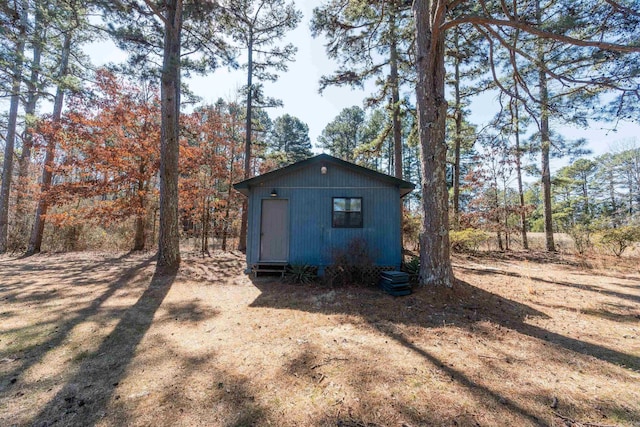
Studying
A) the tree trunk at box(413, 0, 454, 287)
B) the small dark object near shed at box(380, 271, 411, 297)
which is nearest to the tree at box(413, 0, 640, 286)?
the tree trunk at box(413, 0, 454, 287)

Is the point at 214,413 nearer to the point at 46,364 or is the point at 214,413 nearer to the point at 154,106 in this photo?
the point at 46,364

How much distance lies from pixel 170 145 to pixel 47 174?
23.5 feet

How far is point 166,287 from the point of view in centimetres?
566

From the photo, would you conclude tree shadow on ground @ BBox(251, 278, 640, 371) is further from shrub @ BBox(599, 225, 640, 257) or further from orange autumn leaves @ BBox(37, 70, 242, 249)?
shrub @ BBox(599, 225, 640, 257)

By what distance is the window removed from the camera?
684cm

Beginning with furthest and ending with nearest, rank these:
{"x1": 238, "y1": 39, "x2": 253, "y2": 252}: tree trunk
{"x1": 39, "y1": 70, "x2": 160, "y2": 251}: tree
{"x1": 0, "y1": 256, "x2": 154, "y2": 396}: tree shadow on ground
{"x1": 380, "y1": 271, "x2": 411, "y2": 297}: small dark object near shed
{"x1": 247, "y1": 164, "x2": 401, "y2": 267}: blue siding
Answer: {"x1": 238, "y1": 39, "x2": 253, "y2": 252}: tree trunk < {"x1": 39, "y1": 70, "x2": 160, "y2": 251}: tree < {"x1": 247, "y1": 164, "x2": 401, "y2": 267}: blue siding < {"x1": 380, "y1": 271, "x2": 411, "y2": 297}: small dark object near shed < {"x1": 0, "y1": 256, "x2": 154, "y2": 396}: tree shadow on ground

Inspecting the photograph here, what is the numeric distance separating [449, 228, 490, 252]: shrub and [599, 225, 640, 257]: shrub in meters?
3.45

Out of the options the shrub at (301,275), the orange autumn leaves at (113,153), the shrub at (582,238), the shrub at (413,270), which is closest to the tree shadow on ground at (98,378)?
the shrub at (301,275)

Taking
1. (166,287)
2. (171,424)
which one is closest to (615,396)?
(171,424)

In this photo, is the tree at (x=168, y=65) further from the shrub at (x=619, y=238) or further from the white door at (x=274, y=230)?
the shrub at (x=619, y=238)

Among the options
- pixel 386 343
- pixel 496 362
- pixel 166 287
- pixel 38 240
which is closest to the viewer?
pixel 496 362

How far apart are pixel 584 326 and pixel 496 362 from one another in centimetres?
219

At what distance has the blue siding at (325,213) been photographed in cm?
674

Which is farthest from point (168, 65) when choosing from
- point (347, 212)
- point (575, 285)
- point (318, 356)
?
point (575, 285)
